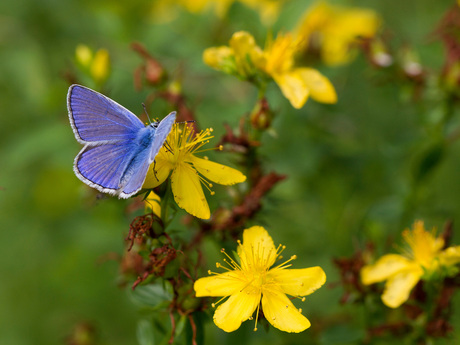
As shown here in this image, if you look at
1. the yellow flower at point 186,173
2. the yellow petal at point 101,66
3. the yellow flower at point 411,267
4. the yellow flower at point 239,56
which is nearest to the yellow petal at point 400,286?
the yellow flower at point 411,267

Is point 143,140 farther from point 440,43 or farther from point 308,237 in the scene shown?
point 440,43

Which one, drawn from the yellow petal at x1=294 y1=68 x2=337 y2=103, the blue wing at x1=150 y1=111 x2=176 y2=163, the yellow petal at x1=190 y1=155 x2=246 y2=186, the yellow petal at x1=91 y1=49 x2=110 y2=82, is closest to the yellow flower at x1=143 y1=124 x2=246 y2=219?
the yellow petal at x1=190 y1=155 x2=246 y2=186

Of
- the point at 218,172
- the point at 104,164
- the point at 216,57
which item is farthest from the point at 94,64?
the point at 218,172

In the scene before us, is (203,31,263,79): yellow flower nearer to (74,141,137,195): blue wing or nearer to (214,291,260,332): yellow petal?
(74,141,137,195): blue wing

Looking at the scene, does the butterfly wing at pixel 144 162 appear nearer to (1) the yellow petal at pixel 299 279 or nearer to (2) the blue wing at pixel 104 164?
(2) the blue wing at pixel 104 164

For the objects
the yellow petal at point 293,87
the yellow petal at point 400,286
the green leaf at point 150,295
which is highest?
the yellow petal at point 293,87
